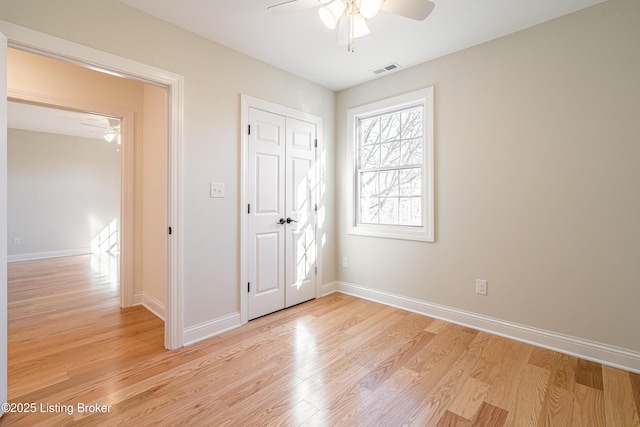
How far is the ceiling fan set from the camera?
153 centimetres

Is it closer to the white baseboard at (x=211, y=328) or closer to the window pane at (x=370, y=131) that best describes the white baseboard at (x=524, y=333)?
the white baseboard at (x=211, y=328)

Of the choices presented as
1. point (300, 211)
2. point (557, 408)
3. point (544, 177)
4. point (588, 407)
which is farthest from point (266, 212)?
point (588, 407)

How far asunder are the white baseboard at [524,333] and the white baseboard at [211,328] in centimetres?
156

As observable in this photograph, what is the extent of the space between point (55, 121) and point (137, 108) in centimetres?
321

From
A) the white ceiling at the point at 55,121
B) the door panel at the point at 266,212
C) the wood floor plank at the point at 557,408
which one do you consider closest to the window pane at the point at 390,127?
the door panel at the point at 266,212

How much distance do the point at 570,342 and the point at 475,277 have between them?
0.77 metres

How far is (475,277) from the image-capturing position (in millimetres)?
2637

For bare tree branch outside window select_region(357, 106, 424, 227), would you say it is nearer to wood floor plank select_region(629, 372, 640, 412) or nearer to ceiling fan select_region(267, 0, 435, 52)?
ceiling fan select_region(267, 0, 435, 52)

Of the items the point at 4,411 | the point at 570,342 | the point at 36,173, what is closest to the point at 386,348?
the point at 570,342

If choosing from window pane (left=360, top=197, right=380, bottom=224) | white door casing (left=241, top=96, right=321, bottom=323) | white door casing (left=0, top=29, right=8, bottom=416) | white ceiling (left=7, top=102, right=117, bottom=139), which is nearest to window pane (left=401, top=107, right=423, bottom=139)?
window pane (left=360, top=197, right=380, bottom=224)

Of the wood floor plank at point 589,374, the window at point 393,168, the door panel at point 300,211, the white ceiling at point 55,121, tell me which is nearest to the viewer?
the wood floor plank at point 589,374

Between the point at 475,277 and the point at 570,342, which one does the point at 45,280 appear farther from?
the point at 570,342

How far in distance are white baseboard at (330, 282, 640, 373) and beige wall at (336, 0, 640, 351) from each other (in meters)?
0.05

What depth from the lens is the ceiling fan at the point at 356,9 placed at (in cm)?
153
